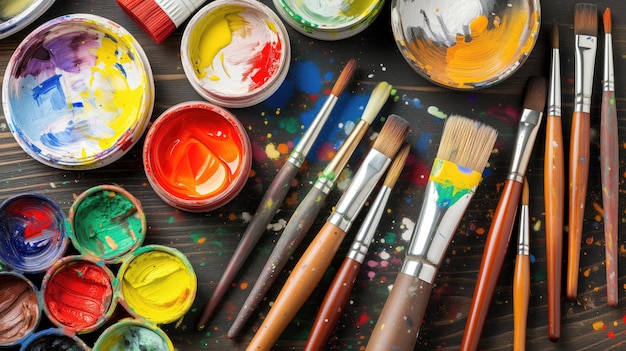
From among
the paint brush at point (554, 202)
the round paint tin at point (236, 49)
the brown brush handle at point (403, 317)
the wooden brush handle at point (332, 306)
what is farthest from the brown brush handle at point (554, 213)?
the round paint tin at point (236, 49)

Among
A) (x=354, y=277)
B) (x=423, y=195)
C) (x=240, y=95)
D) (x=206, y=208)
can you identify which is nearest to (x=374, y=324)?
(x=354, y=277)

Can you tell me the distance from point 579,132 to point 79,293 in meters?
1.04

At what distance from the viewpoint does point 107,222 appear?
4.49ft

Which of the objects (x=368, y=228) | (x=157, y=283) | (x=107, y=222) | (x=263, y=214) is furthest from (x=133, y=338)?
(x=368, y=228)

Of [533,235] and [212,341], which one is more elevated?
[533,235]

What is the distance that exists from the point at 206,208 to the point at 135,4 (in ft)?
1.42

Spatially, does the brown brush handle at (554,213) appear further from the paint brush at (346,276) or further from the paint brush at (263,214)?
the paint brush at (263,214)

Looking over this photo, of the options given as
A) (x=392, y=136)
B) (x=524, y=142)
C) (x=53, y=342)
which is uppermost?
(x=524, y=142)

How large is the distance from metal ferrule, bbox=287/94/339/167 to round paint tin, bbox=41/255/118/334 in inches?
16.6

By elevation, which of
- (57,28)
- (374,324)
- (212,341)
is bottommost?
(212,341)

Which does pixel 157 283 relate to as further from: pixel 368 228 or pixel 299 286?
pixel 368 228

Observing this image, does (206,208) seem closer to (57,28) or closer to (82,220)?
(82,220)

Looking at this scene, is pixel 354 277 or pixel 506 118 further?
pixel 506 118

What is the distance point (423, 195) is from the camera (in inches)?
55.4
